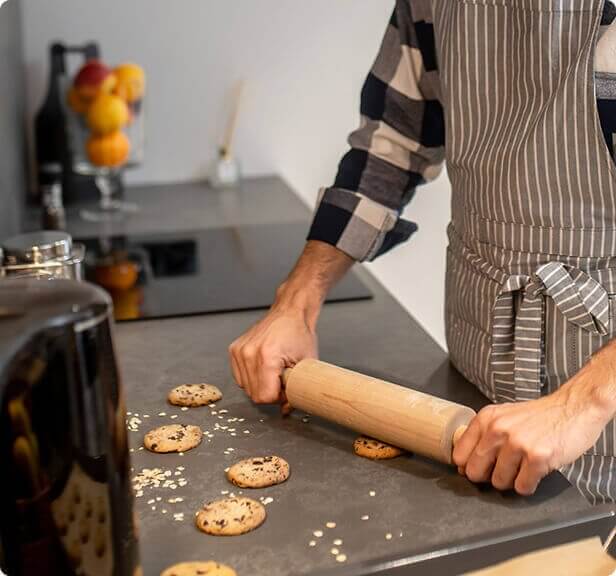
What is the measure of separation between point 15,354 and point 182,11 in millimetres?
1910

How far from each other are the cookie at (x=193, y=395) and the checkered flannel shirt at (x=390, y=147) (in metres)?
0.30

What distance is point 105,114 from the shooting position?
2.16 meters

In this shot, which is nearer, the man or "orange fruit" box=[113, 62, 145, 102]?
the man

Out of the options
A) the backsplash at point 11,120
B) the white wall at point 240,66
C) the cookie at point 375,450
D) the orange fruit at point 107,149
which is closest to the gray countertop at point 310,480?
the cookie at point 375,450

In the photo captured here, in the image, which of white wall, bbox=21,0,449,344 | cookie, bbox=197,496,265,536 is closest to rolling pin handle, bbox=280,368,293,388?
cookie, bbox=197,496,265,536

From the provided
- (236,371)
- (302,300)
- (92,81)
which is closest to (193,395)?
(236,371)

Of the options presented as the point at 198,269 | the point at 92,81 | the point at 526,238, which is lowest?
the point at 198,269

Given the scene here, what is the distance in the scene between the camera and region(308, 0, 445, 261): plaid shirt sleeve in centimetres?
136

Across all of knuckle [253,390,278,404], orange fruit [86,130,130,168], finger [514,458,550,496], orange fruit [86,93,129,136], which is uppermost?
orange fruit [86,93,129,136]

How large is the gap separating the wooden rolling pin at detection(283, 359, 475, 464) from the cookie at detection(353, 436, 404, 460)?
0.05 ft

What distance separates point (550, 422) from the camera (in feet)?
3.10

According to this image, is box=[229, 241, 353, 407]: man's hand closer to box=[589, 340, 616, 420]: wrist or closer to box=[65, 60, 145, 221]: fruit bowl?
box=[589, 340, 616, 420]: wrist

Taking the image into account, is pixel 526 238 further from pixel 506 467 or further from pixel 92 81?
pixel 92 81

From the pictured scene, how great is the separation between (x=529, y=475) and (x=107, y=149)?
1526mm
